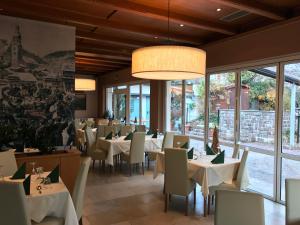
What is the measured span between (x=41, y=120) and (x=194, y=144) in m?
3.70

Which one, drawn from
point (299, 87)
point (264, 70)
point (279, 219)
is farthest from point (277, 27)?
point (279, 219)

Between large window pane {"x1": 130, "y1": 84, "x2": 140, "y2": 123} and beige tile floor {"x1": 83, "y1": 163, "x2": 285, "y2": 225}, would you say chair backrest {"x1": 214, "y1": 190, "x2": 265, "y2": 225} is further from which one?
large window pane {"x1": 130, "y1": 84, "x2": 140, "y2": 123}

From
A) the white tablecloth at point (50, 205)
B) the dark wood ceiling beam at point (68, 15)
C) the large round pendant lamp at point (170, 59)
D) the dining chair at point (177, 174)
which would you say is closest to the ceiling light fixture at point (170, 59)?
the large round pendant lamp at point (170, 59)

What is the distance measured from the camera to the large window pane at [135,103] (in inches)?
396

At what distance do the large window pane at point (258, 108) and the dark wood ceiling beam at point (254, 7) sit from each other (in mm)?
911

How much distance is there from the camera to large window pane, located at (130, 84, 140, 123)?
396 inches

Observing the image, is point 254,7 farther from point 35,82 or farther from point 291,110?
point 35,82

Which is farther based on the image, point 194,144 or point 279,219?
point 194,144

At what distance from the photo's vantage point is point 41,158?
13.0 feet

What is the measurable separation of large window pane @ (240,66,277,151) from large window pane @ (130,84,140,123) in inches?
208

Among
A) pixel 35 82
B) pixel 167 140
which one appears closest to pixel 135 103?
pixel 167 140

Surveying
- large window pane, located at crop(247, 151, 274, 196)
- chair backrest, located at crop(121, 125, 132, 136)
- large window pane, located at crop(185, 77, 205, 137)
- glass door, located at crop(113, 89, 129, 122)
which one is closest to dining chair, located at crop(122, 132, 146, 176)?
large window pane, located at crop(185, 77, 205, 137)

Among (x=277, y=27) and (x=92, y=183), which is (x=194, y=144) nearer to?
(x=92, y=183)

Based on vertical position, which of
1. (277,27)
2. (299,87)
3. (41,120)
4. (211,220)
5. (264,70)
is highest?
(277,27)
